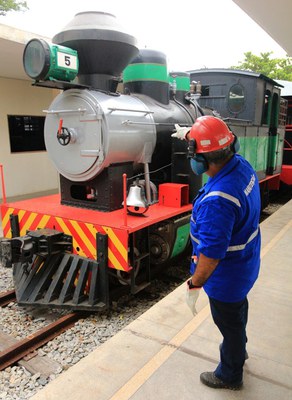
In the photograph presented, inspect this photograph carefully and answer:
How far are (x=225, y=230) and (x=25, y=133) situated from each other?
343 inches

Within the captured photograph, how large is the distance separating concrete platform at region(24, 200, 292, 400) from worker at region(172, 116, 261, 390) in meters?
0.35

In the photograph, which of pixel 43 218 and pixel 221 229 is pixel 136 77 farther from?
→ pixel 221 229

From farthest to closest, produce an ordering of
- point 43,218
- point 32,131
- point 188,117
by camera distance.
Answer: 1. point 32,131
2. point 188,117
3. point 43,218

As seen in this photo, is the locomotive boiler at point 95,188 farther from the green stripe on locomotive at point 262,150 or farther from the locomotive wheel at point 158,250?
the green stripe on locomotive at point 262,150

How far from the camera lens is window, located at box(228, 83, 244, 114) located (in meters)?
6.41

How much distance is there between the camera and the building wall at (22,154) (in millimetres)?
8680

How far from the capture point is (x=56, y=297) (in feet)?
11.7

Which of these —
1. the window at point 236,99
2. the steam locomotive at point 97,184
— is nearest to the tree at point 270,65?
the window at point 236,99

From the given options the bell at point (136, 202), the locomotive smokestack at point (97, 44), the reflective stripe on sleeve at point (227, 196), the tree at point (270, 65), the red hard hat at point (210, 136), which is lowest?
the bell at point (136, 202)

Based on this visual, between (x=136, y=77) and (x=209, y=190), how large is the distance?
3.09 meters

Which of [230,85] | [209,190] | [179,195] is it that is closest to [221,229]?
[209,190]

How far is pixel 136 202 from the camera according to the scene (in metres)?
3.64

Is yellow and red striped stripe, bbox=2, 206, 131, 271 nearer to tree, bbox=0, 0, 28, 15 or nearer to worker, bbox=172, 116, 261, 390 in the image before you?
worker, bbox=172, 116, 261, 390

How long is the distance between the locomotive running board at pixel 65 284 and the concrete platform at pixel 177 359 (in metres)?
0.61
